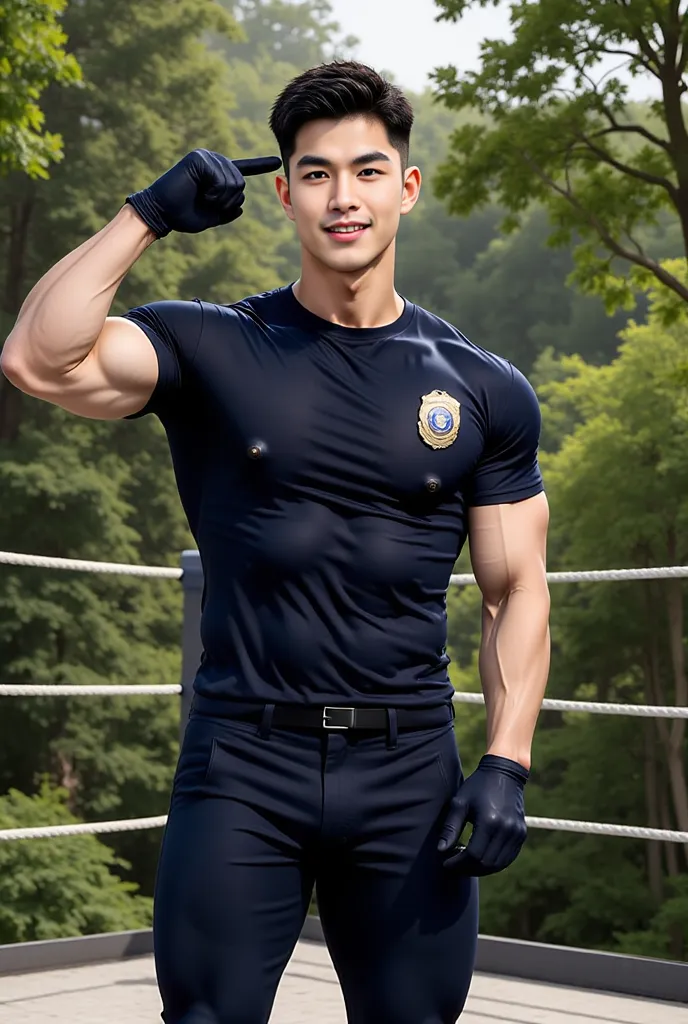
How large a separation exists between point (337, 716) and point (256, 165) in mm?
825

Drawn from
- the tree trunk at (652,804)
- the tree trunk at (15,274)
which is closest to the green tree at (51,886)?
the tree trunk at (15,274)

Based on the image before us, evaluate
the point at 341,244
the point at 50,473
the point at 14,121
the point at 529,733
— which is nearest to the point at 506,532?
the point at 529,733

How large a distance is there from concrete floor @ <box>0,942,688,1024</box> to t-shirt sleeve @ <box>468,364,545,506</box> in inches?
94.2

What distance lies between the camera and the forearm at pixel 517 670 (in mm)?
2230

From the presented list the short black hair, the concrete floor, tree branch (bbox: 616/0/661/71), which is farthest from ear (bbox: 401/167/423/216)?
tree branch (bbox: 616/0/661/71)

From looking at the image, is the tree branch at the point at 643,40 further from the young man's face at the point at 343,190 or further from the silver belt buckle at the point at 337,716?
the silver belt buckle at the point at 337,716

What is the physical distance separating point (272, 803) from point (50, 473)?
1976 cm

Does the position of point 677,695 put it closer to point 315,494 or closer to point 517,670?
point 517,670

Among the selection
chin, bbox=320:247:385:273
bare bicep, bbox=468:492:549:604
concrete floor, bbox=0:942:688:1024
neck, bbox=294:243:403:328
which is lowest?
concrete floor, bbox=0:942:688:1024

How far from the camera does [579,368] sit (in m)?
29.5

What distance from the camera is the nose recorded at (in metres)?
2.18

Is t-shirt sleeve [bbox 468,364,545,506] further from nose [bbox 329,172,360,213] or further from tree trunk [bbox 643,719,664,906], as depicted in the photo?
tree trunk [bbox 643,719,664,906]

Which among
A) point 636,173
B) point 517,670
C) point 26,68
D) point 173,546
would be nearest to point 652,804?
point 173,546

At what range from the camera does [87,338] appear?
2025 millimetres
